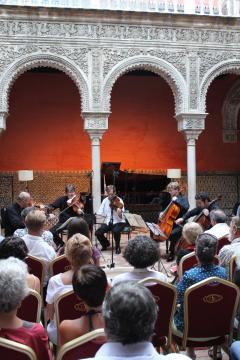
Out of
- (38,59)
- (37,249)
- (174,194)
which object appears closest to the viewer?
(37,249)

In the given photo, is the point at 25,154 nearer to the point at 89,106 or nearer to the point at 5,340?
the point at 89,106

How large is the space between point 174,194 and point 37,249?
4266 mm

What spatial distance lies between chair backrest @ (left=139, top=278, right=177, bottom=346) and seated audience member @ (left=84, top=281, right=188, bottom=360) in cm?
129

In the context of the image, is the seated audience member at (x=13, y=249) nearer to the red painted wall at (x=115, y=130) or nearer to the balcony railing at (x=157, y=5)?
the balcony railing at (x=157, y=5)

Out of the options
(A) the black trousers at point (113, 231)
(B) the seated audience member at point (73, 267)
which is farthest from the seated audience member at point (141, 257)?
(A) the black trousers at point (113, 231)

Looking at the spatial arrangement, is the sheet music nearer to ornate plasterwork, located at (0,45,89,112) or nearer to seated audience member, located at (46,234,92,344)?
seated audience member, located at (46,234,92,344)

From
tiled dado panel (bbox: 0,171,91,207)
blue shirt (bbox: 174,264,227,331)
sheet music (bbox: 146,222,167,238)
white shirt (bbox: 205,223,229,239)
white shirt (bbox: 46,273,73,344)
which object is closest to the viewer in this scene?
white shirt (bbox: 46,273,73,344)

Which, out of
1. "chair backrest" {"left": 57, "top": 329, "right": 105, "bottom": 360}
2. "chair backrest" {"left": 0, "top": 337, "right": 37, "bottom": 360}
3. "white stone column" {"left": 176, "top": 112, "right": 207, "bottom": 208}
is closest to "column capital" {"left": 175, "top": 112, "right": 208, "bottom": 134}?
"white stone column" {"left": 176, "top": 112, "right": 207, "bottom": 208}

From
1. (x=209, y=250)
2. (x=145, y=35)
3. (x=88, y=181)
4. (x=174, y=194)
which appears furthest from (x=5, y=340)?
(x=88, y=181)

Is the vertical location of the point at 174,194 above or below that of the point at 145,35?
below

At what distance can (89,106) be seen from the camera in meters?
11.0

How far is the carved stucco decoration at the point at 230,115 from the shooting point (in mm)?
15141

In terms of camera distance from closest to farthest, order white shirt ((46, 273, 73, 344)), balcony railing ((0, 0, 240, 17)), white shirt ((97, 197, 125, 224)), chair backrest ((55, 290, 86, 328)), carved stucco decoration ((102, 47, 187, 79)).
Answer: chair backrest ((55, 290, 86, 328))
white shirt ((46, 273, 73, 344))
white shirt ((97, 197, 125, 224))
balcony railing ((0, 0, 240, 17))
carved stucco decoration ((102, 47, 187, 79))

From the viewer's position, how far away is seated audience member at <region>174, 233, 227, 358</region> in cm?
336
